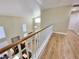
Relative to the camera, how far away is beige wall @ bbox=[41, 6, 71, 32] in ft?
18.6

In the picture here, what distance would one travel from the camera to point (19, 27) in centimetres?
634

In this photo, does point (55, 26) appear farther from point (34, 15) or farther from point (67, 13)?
point (34, 15)

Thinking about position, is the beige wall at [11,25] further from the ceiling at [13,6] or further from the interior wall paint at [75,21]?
the interior wall paint at [75,21]

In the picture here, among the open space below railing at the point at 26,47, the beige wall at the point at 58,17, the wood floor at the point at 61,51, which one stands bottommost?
the wood floor at the point at 61,51

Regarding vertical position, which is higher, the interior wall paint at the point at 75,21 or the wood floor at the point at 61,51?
the interior wall paint at the point at 75,21

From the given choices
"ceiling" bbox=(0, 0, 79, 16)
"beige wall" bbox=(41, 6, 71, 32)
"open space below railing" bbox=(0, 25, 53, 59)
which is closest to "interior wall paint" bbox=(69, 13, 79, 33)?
"beige wall" bbox=(41, 6, 71, 32)

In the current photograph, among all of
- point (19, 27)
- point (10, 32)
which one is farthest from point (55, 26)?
point (10, 32)

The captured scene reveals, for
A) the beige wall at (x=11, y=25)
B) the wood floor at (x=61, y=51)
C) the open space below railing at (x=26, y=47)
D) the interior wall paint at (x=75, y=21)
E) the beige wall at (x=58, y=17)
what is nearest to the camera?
the open space below railing at (x=26, y=47)

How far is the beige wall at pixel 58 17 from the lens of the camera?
18.6 feet

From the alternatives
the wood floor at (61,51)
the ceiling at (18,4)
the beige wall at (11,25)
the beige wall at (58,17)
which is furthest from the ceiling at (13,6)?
the wood floor at (61,51)

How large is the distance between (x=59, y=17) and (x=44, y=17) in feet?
4.13

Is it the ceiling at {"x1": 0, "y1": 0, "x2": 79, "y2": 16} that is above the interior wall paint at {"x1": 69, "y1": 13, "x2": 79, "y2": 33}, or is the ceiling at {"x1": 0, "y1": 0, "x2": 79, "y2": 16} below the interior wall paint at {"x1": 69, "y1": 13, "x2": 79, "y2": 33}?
above

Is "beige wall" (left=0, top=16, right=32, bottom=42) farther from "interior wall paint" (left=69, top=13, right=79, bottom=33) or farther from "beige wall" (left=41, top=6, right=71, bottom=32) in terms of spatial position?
"interior wall paint" (left=69, top=13, right=79, bottom=33)

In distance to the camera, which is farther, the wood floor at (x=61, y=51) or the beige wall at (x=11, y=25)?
the beige wall at (x=11, y=25)
